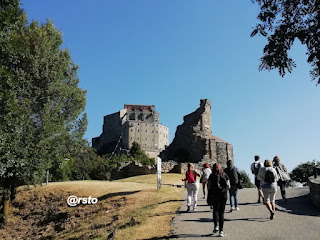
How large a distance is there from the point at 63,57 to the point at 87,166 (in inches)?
1816

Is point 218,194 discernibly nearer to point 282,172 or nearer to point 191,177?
point 191,177

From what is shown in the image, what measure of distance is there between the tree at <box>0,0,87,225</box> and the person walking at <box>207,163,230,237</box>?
34.6 feet

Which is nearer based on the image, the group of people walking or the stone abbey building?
the group of people walking

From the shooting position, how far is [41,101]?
2100 cm

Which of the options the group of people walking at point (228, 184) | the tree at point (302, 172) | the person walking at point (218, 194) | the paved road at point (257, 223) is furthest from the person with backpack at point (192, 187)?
the tree at point (302, 172)

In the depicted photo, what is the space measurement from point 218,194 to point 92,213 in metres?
10.2

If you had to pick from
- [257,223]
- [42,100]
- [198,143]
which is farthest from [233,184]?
[198,143]

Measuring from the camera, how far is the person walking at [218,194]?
842 cm

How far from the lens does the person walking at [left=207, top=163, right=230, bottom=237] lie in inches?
332

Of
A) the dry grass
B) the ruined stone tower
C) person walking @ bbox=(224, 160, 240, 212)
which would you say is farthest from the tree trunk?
the ruined stone tower

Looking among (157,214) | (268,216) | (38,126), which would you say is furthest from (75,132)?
(268,216)

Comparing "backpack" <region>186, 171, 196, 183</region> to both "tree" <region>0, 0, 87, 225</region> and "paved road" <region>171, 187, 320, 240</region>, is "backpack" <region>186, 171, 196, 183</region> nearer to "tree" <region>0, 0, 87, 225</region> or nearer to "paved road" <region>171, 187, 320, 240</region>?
"paved road" <region>171, 187, 320, 240</region>

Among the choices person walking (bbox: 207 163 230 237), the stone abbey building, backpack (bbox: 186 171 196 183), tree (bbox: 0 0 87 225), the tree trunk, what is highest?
the stone abbey building

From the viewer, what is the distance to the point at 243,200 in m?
14.8
